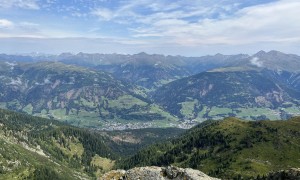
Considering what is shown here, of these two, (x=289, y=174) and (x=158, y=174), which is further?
(x=289, y=174)

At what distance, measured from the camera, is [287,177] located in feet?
177

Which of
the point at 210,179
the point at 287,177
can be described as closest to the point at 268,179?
the point at 287,177

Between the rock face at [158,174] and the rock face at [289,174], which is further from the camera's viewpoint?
the rock face at [289,174]

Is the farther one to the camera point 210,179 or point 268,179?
point 268,179

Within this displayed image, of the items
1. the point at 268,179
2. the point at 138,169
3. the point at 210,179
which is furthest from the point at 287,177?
the point at 138,169

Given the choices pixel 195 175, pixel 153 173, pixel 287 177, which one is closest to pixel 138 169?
pixel 153 173

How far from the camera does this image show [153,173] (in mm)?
51969

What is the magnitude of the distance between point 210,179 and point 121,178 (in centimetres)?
1321

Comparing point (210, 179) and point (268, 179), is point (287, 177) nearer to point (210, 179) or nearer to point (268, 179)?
point (268, 179)

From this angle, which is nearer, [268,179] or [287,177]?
[287,177]

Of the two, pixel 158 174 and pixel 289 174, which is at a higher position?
pixel 289 174

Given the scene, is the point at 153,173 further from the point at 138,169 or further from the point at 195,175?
the point at 195,175

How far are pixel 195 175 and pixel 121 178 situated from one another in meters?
10.9

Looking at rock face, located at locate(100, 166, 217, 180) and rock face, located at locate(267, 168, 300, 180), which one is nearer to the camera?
rock face, located at locate(100, 166, 217, 180)
